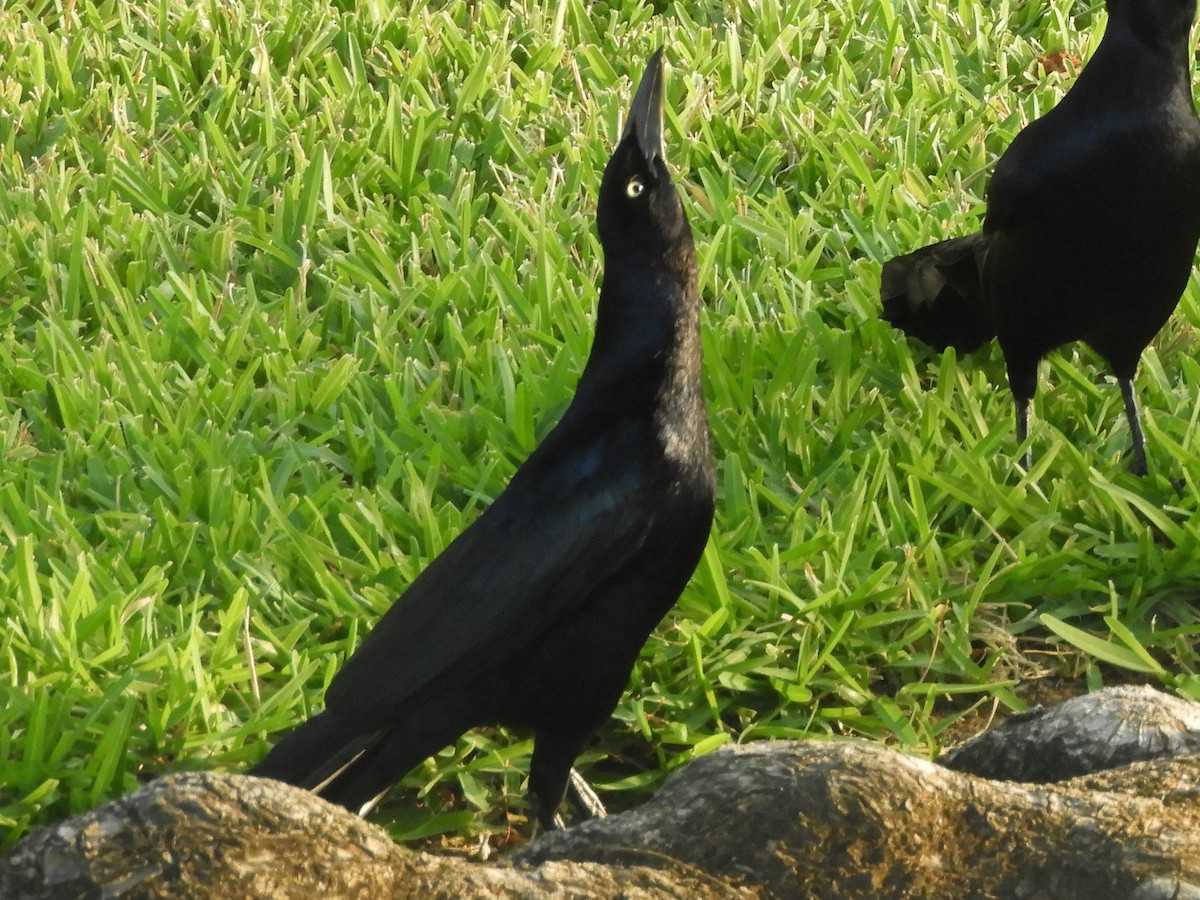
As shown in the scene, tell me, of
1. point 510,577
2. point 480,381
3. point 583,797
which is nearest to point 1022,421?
point 480,381

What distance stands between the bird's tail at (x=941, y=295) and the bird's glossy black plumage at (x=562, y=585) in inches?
61.4

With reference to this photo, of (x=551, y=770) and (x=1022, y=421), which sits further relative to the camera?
(x=1022, y=421)

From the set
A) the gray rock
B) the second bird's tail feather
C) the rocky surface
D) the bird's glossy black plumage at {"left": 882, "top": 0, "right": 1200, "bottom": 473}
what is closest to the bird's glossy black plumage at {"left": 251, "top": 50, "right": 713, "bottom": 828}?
the second bird's tail feather

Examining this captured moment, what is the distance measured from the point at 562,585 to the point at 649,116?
90cm

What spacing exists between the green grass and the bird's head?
0.80m

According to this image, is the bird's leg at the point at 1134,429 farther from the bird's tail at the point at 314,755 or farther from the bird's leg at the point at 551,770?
the bird's tail at the point at 314,755

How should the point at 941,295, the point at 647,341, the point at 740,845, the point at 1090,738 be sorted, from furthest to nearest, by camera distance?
the point at 941,295, the point at 647,341, the point at 1090,738, the point at 740,845

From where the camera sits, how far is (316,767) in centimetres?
288

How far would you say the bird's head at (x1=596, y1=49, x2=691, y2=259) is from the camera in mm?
3189

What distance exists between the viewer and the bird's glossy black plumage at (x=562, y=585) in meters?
2.96

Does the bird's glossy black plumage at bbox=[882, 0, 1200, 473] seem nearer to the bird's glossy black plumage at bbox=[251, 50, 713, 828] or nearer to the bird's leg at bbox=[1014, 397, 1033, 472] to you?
the bird's leg at bbox=[1014, 397, 1033, 472]

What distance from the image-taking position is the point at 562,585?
3027 mm

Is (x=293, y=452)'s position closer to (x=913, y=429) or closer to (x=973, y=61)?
(x=913, y=429)

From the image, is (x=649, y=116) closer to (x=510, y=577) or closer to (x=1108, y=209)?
(x=510, y=577)
